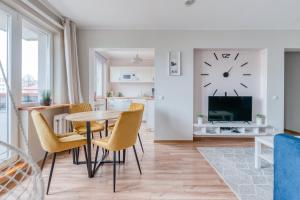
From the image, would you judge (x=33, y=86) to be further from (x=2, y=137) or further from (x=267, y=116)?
(x=267, y=116)

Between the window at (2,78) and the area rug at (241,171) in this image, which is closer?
the area rug at (241,171)

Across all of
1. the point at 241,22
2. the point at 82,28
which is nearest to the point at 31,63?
the point at 82,28

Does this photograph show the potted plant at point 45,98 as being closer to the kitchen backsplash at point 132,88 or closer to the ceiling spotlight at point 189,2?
the ceiling spotlight at point 189,2

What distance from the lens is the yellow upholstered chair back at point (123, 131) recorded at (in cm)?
231

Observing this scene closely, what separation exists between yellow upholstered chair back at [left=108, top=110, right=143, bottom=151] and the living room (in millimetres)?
353

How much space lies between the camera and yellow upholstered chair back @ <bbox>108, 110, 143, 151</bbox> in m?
2.31

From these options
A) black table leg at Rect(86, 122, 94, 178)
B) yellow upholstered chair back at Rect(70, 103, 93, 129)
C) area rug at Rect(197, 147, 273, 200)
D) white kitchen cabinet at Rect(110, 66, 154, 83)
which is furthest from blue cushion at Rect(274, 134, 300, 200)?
white kitchen cabinet at Rect(110, 66, 154, 83)

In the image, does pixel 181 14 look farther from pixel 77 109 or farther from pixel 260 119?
pixel 260 119

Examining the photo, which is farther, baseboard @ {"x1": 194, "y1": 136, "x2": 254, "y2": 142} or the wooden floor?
baseboard @ {"x1": 194, "y1": 136, "x2": 254, "y2": 142}

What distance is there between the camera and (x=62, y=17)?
374 centimetres

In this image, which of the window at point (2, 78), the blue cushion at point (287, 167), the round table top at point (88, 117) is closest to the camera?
the blue cushion at point (287, 167)

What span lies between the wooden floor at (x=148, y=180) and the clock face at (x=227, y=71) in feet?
6.33

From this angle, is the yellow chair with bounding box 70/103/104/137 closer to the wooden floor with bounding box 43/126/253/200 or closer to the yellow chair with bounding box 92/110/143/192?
the wooden floor with bounding box 43/126/253/200

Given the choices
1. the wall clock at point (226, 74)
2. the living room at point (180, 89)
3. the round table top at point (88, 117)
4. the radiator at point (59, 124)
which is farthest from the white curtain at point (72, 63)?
the wall clock at point (226, 74)
